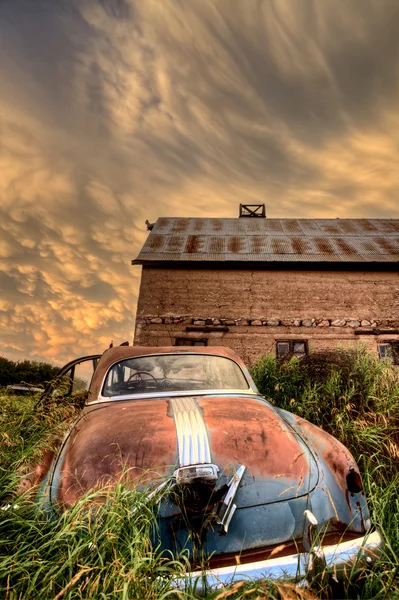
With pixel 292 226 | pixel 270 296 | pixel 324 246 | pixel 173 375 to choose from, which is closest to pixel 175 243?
pixel 270 296

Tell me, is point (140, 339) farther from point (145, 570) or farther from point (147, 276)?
point (145, 570)

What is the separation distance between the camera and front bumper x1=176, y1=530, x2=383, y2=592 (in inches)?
63.6

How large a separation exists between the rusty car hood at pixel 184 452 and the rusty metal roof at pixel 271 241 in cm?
1052

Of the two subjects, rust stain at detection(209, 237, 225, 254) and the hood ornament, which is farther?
rust stain at detection(209, 237, 225, 254)

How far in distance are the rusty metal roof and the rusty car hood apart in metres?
10.5

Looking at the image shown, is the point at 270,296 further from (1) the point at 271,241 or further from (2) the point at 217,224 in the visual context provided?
(2) the point at 217,224

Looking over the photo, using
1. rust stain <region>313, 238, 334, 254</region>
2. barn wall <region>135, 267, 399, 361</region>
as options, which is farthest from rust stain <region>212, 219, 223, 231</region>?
rust stain <region>313, 238, 334, 254</region>

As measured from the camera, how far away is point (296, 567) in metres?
1.71

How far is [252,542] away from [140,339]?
10247 mm

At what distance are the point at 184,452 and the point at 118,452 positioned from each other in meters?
0.39

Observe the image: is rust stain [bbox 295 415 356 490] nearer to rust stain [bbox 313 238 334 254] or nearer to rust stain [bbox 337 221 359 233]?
rust stain [bbox 313 238 334 254]

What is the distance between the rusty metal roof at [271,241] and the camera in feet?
41.7

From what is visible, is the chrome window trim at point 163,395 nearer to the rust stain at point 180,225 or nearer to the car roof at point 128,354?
the car roof at point 128,354

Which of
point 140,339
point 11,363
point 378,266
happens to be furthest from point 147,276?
point 11,363
